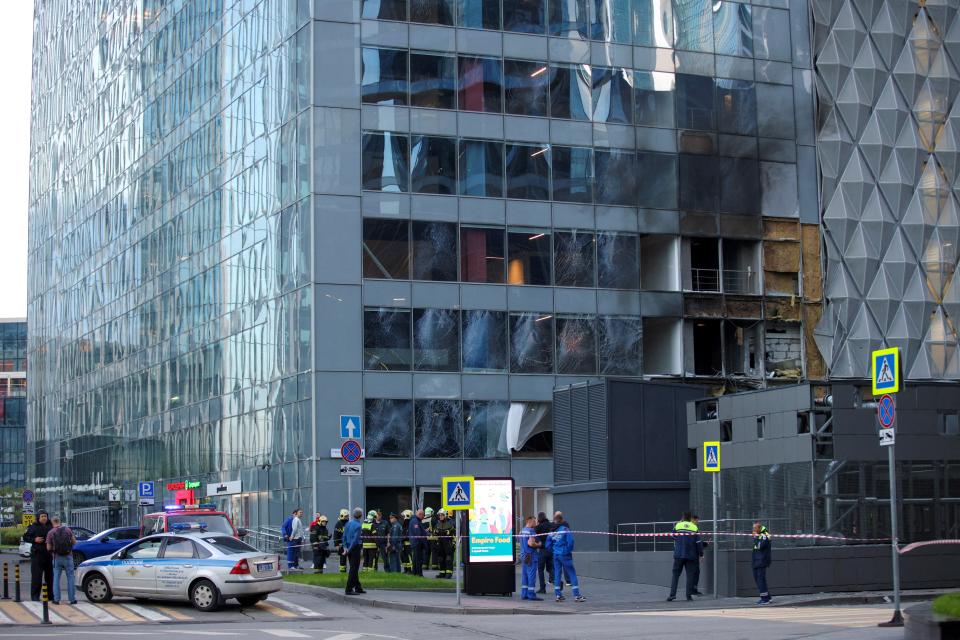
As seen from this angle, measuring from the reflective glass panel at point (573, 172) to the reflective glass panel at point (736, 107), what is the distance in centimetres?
544

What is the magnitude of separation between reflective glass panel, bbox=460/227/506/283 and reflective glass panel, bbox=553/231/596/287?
206 centimetres

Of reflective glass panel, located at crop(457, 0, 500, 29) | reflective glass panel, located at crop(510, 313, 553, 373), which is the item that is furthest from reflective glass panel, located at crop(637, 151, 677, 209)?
reflective glass panel, located at crop(457, 0, 500, 29)

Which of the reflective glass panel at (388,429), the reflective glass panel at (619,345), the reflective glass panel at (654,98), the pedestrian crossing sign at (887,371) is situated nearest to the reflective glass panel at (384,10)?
the reflective glass panel at (654,98)

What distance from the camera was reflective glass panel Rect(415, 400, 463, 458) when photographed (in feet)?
154

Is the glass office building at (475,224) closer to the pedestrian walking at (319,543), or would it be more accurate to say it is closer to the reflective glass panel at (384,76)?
the reflective glass panel at (384,76)

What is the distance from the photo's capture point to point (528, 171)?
49250 millimetres

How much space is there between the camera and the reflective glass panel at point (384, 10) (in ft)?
157

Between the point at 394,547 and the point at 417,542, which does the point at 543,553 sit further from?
the point at 394,547

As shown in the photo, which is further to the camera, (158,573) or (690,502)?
(690,502)

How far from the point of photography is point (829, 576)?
2841 cm

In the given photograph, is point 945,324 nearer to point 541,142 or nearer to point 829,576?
point 541,142

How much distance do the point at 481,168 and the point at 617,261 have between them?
19.7 feet

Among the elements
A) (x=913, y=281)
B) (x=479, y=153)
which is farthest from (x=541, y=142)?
(x=913, y=281)

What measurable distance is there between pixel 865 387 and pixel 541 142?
20.9 m
